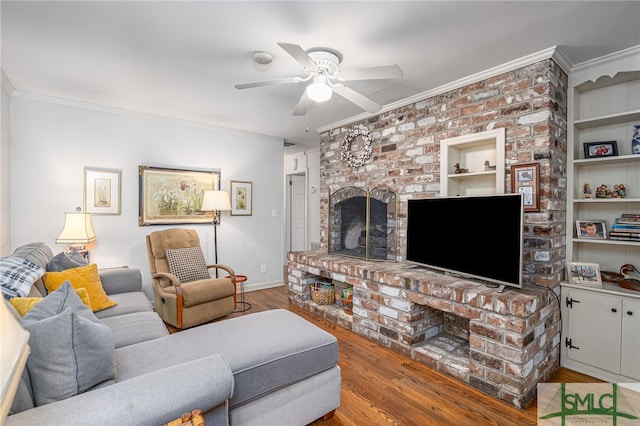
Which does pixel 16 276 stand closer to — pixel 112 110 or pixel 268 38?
pixel 268 38

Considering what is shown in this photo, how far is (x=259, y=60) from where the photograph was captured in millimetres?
2393

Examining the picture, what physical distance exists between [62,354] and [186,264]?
2461mm

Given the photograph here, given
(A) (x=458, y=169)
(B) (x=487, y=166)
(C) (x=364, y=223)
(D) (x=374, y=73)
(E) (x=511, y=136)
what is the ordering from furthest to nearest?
(C) (x=364, y=223) → (A) (x=458, y=169) → (B) (x=487, y=166) → (E) (x=511, y=136) → (D) (x=374, y=73)

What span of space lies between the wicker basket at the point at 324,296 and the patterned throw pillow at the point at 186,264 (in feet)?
4.40

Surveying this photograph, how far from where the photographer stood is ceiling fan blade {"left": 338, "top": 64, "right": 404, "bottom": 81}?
1.96 meters

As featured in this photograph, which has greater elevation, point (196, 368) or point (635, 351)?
point (196, 368)

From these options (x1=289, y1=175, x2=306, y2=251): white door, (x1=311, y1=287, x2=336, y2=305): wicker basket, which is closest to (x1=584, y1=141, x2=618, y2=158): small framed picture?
(x1=311, y1=287, x2=336, y2=305): wicker basket

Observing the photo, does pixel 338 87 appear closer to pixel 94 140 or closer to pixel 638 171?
pixel 638 171

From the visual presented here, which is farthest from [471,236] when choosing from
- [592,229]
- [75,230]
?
[75,230]

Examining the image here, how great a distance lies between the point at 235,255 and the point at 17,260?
2.73 metres

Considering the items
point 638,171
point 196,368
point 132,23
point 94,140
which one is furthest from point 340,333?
point 94,140

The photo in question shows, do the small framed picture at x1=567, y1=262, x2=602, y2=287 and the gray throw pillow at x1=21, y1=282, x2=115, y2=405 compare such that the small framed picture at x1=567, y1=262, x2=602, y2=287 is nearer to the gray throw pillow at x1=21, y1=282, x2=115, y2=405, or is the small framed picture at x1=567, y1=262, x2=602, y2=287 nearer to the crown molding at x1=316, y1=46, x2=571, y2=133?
the crown molding at x1=316, y1=46, x2=571, y2=133

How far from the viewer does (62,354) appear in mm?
1145

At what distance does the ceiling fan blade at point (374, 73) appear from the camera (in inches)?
77.0
